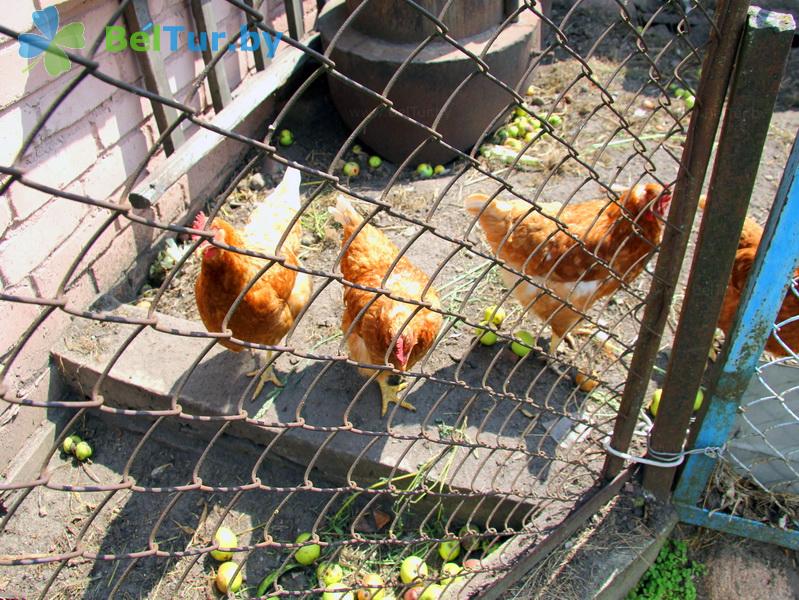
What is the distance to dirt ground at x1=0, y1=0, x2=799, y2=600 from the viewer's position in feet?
7.71

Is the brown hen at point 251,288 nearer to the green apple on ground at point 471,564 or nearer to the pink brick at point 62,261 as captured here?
the pink brick at point 62,261

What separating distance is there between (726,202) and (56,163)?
268cm

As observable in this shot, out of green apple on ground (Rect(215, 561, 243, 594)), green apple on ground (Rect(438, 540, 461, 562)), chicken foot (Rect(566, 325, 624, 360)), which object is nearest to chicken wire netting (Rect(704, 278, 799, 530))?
chicken foot (Rect(566, 325, 624, 360))

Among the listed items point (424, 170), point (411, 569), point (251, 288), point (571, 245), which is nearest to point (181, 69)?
point (424, 170)

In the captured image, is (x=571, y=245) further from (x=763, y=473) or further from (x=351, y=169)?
(x=351, y=169)

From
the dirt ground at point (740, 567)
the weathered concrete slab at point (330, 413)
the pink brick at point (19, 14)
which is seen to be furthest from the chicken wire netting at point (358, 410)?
the dirt ground at point (740, 567)

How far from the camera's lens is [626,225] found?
8.58 ft

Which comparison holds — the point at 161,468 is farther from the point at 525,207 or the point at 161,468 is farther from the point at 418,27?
the point at 418,27

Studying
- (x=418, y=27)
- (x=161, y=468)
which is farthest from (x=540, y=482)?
(x=418, y=27)

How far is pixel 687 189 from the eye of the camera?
148cm

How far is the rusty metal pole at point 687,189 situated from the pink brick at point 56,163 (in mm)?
2396

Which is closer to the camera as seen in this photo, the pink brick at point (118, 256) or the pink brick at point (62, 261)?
the pink brick at point (62, 261)

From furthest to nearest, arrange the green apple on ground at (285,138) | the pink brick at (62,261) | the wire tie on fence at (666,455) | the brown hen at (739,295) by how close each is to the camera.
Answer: the green apple on ground at (285,138), the pink brick at (62,261), the brown hen at (739,295), the wire tie on fence at (666,455)

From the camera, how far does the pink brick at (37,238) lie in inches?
102
